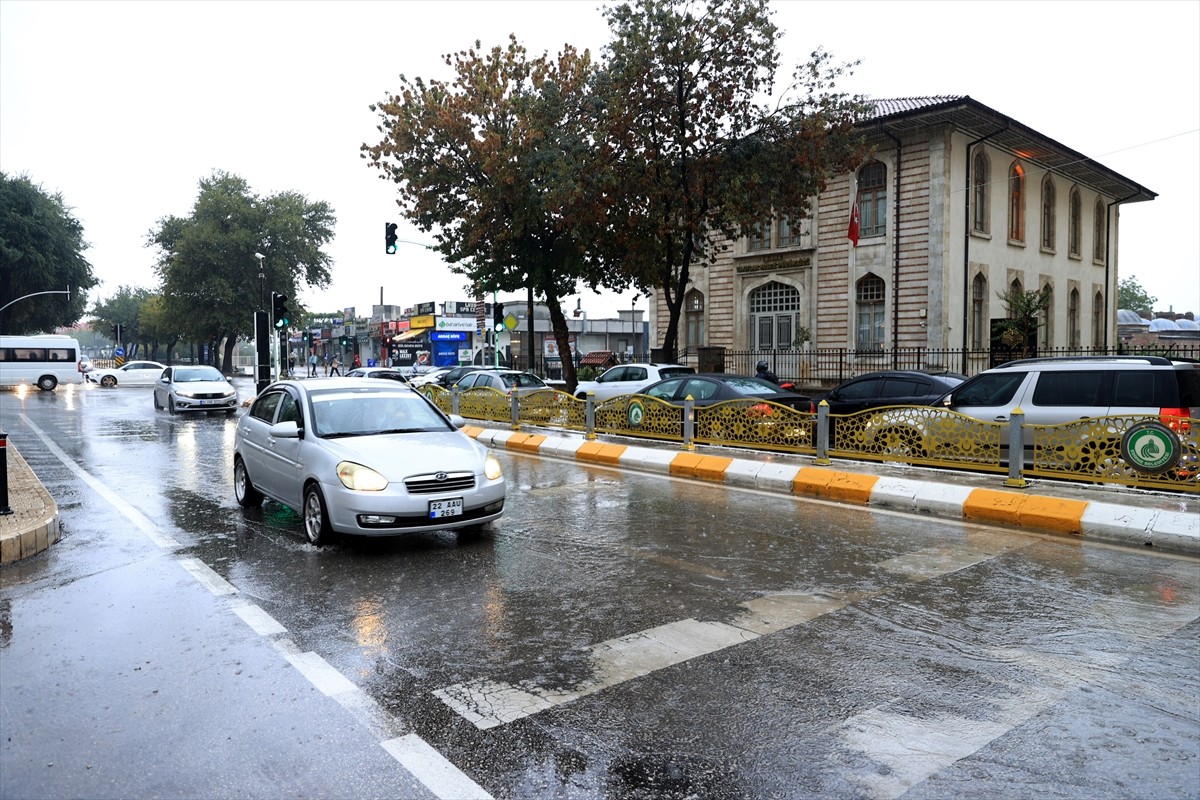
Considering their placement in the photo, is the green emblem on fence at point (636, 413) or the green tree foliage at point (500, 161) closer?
the green emblem on fence at point (636, 413)

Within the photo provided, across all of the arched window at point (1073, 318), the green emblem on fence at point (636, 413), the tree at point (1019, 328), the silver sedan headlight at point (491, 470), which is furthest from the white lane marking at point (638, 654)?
the arched window at point (1073, 318)

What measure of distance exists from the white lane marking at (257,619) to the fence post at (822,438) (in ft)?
28.2

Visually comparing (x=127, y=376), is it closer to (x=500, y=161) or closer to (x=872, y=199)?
(x=500, y=161)

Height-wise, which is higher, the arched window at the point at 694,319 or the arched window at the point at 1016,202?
the arched window at the point at 1016,202

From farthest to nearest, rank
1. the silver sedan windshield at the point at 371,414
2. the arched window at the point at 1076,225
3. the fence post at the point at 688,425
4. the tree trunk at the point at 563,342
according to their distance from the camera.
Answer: the arched window at the point at 1076,225
the tree trunk at the point at 563,342
the fence post at the point at 688,425
the silver sedan windshield at the point at 371,414

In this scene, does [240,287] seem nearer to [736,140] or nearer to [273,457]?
[736,140]

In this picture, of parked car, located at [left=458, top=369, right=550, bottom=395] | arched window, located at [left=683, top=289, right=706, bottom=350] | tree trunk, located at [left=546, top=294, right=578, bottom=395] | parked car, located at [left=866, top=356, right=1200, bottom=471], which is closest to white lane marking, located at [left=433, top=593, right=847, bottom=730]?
parked car, located at [left=866, top=356, right=1200, bottom=471]

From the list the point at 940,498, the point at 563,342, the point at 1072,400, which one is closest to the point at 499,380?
the point at 563,342

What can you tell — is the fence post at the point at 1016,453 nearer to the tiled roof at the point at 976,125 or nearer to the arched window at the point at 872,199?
the tiled roof at the point at 976,125

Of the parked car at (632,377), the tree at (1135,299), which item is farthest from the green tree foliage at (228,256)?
the tree at (1135,299)

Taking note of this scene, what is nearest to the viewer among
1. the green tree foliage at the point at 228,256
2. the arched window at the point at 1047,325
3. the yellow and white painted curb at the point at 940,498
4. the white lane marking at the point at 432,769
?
the white lane marking at the point at 432,769

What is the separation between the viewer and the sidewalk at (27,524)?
7309 mm

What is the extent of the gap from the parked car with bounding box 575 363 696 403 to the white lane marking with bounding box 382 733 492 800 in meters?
16.3

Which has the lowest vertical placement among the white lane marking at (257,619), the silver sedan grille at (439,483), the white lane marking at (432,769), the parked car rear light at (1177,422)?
the white lane marking at (432,769)
